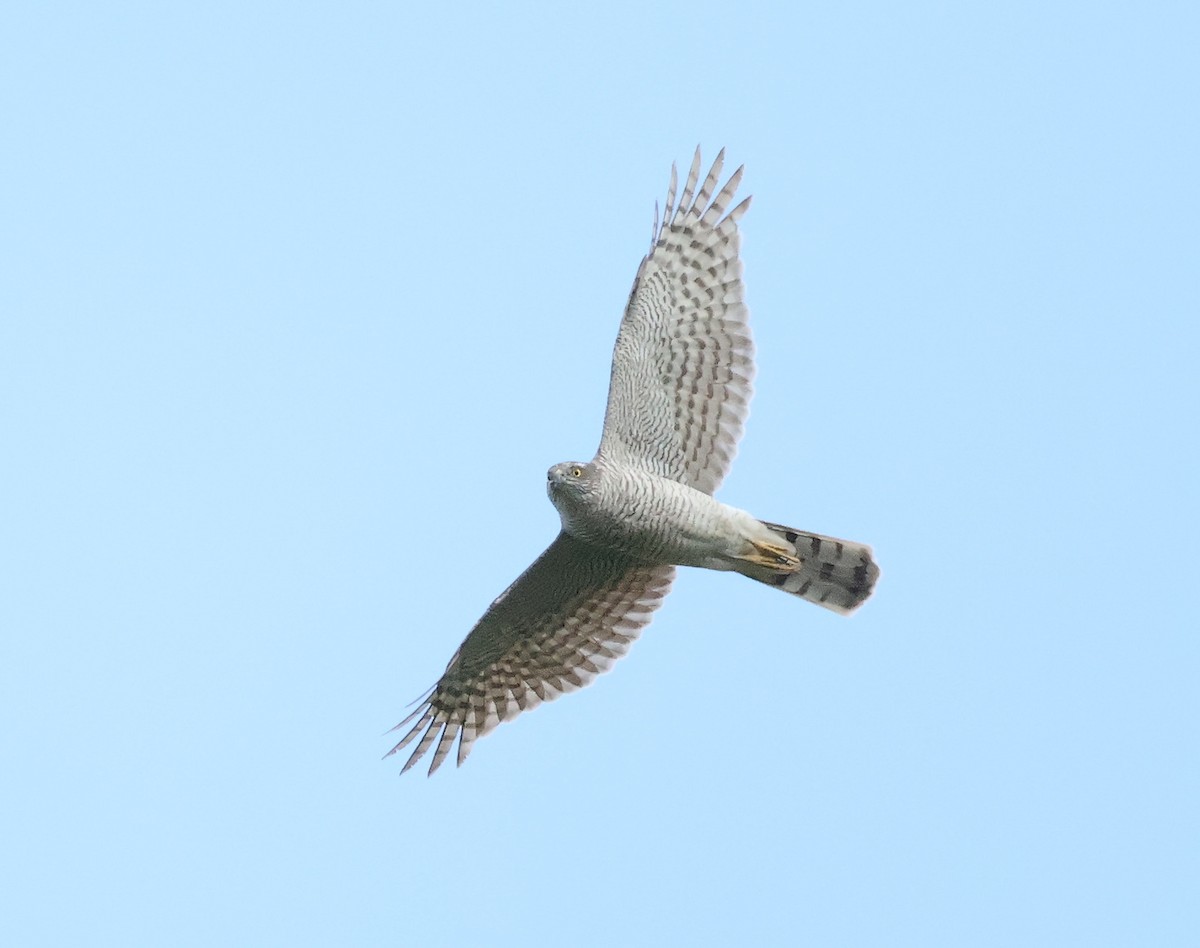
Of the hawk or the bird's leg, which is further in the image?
the bird's leg

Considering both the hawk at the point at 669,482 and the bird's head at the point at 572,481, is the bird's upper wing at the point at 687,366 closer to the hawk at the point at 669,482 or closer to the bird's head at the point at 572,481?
the hawk at the point at 669,482

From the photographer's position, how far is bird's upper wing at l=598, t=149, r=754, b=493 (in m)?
13.2

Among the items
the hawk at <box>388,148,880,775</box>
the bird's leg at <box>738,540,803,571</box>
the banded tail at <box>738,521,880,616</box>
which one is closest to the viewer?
the hawk at <box>388,148,880,775</box>

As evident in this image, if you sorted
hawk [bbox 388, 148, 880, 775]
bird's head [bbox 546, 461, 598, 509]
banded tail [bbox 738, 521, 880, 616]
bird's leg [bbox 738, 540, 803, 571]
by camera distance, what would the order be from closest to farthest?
bird's head [bbox 546, 461, 598, 509] → hawk [bbox 388, 148, 880, 775] → bird's leg [bbox 738, 540, 803, 571] → banded tail [bbox 738, 521, 880, 616]

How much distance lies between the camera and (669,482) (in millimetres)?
13109

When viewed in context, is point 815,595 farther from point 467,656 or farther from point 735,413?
point 467,656

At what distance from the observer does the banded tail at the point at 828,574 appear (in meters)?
13.6

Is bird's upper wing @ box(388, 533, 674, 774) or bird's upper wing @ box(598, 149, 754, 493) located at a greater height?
bird's upper wing @ box(598, 149, 754, 493)

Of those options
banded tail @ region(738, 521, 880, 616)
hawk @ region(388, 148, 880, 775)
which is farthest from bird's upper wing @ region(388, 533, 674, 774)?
banded tail @ region(738, 521, 880, 616)

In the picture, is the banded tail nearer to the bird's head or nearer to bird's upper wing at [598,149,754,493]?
bird's upper wing at [598,149,754,493]

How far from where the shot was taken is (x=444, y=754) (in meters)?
14.2

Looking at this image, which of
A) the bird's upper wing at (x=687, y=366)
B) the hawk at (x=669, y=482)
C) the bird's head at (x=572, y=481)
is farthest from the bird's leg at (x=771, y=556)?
the bird's head at (x=572, y=481)

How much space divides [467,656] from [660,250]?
3.24m

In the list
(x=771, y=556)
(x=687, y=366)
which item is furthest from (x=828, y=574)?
(x=687, y=366)
